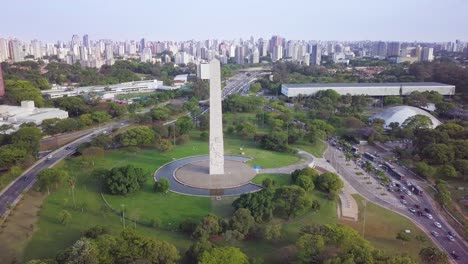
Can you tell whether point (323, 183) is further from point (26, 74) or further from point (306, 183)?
point (26, 74)

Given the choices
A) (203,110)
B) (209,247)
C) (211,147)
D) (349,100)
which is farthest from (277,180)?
(349,100)

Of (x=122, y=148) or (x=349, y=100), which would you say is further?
(x=349, y=100)

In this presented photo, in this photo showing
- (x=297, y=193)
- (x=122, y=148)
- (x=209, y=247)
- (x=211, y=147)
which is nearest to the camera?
(x=209, y=247)

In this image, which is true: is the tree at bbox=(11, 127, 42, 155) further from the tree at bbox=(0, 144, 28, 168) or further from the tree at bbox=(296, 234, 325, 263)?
the tree at bbox=(296, 234, 325, 263)

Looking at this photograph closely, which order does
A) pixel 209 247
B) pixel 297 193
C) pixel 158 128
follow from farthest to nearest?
pixel 158 128, pixel 297 193, pixel 209 247

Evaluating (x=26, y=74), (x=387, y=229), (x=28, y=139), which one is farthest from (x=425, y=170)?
(x=26, y=74)

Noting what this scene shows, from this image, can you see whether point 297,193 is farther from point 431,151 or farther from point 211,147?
point 431,151
